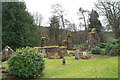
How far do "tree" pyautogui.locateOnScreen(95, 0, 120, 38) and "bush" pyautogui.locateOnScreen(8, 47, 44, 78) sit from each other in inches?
810

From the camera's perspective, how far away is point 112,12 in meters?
25.6

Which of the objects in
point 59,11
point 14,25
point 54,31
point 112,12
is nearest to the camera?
point 14,25

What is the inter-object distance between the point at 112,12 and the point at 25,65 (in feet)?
76.1

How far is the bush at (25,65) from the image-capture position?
694 centimetres

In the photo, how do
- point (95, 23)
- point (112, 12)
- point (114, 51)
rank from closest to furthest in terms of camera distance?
point (114, 51), point (112, 12), point (95, 23)

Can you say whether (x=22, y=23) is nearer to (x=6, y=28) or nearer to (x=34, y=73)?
(x=6, y=28)

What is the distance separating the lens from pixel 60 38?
2903 centimetres

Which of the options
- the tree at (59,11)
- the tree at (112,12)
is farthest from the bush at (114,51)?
the tree at (59,11)

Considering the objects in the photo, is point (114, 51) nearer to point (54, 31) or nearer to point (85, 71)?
point (85, 71)

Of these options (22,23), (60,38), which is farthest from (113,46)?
(60,38)

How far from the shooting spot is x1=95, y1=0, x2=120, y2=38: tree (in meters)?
24.4

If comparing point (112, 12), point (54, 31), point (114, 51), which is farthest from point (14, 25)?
point (112, 12)

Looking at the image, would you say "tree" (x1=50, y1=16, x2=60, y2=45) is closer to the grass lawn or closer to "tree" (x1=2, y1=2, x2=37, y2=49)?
"tree" (x1=2, y1=2, x2=37, y2=49)

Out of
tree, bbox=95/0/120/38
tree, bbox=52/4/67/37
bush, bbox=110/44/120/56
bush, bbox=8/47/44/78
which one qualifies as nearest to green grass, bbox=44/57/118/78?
bush, bbox=8/47/44/78
